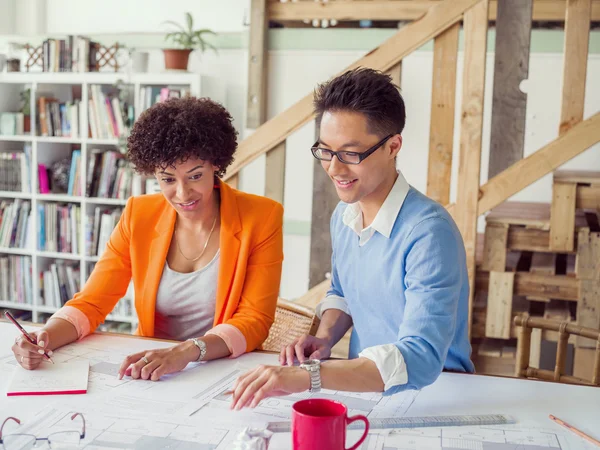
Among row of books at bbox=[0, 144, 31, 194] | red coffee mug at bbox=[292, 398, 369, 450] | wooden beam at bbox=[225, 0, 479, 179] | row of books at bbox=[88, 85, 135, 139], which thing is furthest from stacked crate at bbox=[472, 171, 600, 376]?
row of books at bbox=[0, 144, 31, 194]

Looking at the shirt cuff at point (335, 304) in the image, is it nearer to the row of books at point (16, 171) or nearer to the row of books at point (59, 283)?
the row of books at point (59, 283)

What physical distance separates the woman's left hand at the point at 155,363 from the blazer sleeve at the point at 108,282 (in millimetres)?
379

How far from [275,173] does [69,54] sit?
225cm

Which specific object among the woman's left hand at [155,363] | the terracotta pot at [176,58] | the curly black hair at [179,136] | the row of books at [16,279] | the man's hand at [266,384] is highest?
the terracotta pot at [176,58]

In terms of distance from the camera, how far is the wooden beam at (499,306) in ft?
9.69

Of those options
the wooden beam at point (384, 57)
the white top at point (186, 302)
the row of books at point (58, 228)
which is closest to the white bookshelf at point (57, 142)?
the row of books at point (58, 228)

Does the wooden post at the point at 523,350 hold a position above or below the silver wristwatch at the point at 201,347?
below

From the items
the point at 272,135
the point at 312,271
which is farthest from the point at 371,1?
the point at 312,271

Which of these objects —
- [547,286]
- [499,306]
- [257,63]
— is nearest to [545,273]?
[547,286]

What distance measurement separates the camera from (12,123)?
15.4ft

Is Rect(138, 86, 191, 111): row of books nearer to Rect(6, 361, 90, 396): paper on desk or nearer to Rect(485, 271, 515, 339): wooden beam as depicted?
Rect(485, 271, 515, 339): wooden beam

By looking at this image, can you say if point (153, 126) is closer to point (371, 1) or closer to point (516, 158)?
point (516, 158)

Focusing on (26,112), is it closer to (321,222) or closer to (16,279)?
(16,279)

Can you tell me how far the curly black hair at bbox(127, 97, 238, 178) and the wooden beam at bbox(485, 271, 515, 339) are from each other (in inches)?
58.2
